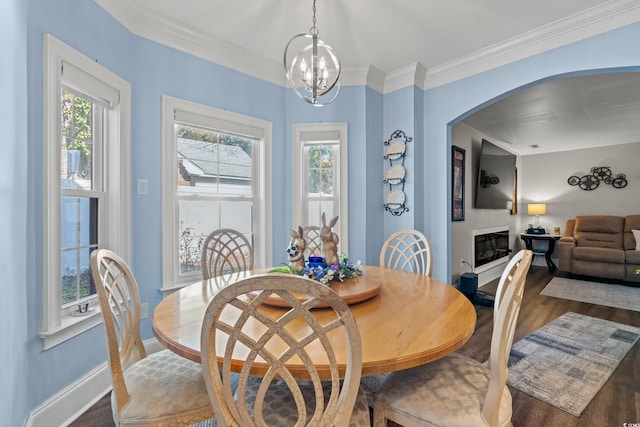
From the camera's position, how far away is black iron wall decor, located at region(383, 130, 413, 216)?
127 inches

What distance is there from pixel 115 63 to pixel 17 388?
6.62 ft

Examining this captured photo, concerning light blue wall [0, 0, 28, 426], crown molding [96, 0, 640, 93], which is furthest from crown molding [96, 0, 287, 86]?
light blue wall [0, 0, 28, 426]

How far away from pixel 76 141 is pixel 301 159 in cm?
191

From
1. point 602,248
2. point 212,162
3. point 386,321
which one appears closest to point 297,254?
point 386,321

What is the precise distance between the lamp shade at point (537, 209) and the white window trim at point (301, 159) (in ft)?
17.5

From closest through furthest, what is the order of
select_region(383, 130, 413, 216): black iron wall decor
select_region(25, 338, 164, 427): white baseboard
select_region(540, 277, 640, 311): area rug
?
1. select_region(25, 338, 164, 427): white baseboard
2. select_region(383, 130, 413, 216): black iron wall decor
3. select_region(540, 277, 640, 311): area rug

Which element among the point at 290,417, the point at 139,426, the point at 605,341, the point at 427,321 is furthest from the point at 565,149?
the point at 139,426

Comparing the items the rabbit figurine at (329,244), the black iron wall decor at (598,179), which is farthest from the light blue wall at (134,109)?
the black iron wall decor at (598,179)

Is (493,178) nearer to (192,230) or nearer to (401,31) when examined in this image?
(401,31)

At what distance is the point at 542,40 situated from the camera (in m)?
2.50

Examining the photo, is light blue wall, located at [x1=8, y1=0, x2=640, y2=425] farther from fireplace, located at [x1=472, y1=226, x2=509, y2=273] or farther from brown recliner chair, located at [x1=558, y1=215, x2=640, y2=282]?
brown recliner chair, located at [x1=558, y1=215, x2=640, y2=282]

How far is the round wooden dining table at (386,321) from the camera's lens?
3.12 ft

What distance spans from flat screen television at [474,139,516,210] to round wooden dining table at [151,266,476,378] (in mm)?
3475

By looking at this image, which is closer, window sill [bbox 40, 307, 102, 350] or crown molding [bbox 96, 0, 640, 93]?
window sill [bbox 40, 307, 102, 350]
